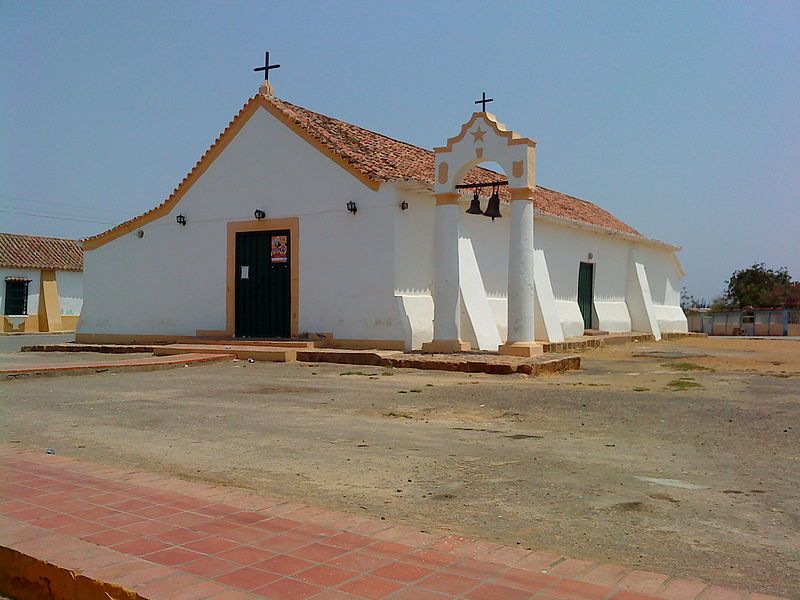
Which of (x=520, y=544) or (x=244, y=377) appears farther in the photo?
(x=244, y=377)

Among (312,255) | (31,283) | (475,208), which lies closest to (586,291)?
(475,208)

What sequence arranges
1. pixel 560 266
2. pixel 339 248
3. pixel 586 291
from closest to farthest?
pixel 339 248 < pixel 560 266 < pixel 586 291

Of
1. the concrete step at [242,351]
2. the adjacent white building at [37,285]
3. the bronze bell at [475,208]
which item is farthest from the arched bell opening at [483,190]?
the adjacent white building at [37,285]

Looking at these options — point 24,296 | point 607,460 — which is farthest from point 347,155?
point 24,296

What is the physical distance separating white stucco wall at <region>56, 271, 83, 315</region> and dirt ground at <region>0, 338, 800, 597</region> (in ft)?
109

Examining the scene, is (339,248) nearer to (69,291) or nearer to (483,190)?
(483,190)

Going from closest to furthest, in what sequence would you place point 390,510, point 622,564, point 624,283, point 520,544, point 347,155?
1. point 622,564
2. point 520,544
3. point 390,510
4. point 347,155
5. point 624,283

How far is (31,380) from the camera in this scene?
1133 cm

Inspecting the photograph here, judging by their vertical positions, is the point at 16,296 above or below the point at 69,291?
below

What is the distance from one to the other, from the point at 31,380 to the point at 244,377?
3186 mm

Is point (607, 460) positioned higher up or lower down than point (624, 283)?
lower down

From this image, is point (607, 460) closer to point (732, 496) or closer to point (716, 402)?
point (732, 496)

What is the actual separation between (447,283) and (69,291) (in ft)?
111

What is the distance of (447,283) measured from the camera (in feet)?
49.6
